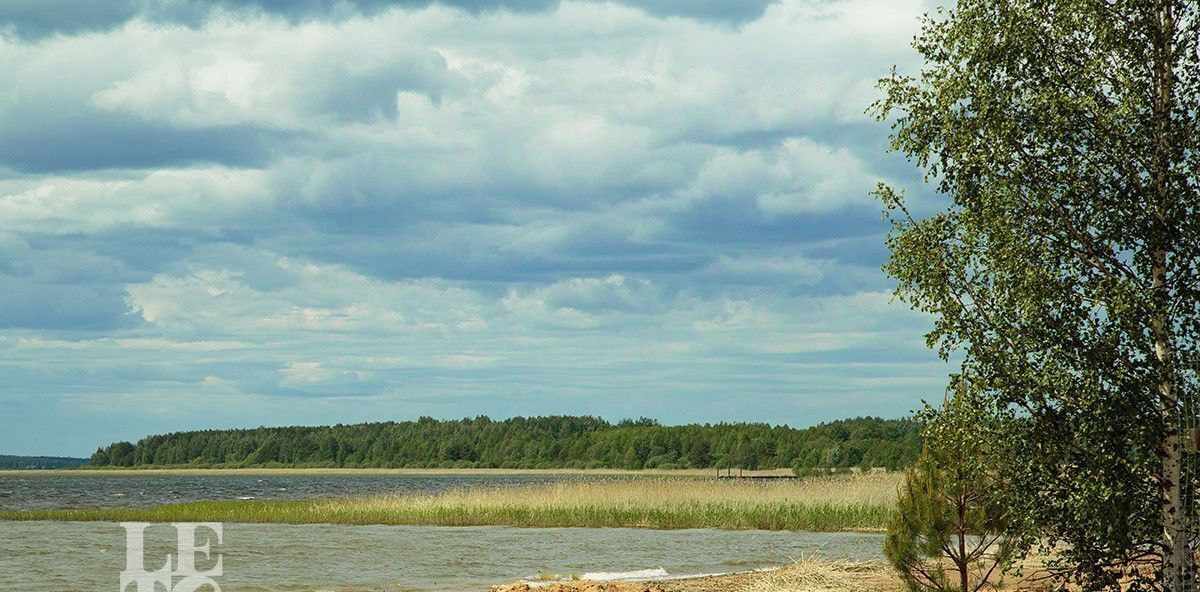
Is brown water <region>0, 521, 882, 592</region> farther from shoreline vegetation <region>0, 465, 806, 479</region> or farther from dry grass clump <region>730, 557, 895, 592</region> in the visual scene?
shoreline vegetation <region>0, 465, 806, 479</region>

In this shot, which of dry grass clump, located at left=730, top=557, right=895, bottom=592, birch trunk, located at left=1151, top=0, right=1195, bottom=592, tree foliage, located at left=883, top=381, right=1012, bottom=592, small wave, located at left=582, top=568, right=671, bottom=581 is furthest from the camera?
small wave, located at left=582, top=568, right=671, bottom=581

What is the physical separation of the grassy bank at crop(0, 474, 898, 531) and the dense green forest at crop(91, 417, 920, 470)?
49041 millimetres

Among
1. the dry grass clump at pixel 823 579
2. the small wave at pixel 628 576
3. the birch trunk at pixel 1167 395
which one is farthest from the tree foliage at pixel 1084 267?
the small wave at pixel 628 576

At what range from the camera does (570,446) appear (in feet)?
506

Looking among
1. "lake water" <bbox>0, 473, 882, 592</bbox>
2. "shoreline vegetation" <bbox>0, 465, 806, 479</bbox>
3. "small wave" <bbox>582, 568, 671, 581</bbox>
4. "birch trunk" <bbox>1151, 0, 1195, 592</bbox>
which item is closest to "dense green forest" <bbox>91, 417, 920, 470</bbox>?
"shoreline vegetation" <bbox>0, 465, 806, 479</bbox>

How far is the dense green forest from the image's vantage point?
383 feet

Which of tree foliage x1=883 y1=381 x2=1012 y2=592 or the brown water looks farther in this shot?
the brown water

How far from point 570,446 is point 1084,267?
471ft

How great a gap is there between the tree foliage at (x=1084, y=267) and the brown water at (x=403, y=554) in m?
12.2

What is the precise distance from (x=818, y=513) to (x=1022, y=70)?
29.0 m

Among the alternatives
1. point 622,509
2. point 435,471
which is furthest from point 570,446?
point 622,509

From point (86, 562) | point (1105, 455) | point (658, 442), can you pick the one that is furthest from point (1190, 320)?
point (658, 442)

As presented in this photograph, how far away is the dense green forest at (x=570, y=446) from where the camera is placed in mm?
116688

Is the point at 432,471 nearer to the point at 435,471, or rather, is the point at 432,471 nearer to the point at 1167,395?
the point at 435,471
